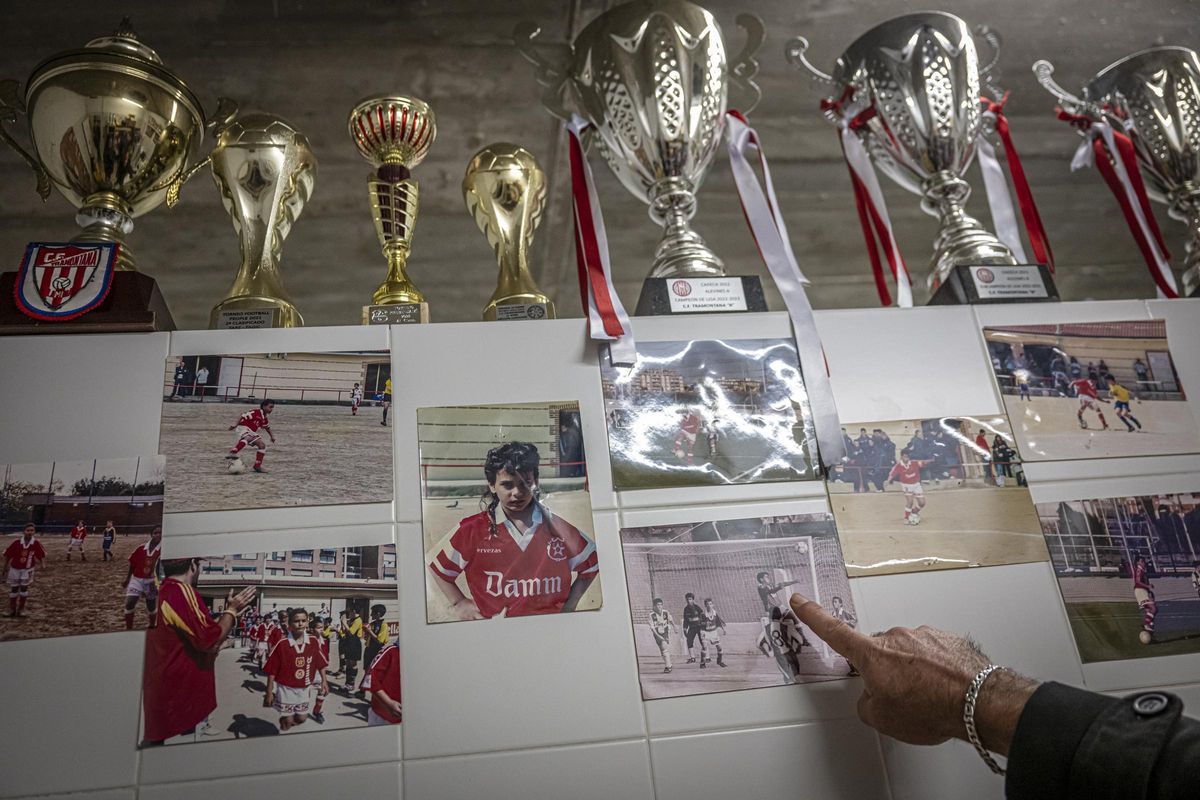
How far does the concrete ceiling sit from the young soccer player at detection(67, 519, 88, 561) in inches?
43.8

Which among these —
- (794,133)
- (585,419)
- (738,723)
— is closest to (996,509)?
(738,723)

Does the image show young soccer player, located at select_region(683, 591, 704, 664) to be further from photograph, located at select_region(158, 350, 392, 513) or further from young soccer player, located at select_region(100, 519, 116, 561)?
young soccer player, located at select_region(100, 519, 116, 561)

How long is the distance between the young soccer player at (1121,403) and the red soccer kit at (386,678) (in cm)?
104

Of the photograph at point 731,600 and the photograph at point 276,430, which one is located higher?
the photograph at point 276,430

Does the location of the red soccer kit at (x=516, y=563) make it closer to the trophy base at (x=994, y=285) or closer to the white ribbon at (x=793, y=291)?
the white ribbon at (x=793, y=291)

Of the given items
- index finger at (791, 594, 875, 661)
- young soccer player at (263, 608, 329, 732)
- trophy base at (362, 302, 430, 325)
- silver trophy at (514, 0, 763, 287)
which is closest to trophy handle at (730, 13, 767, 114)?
silver trophy at (514, 0, 763, 287)

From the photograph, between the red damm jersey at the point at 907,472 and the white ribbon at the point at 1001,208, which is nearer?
the red damm jersey at the point at 907,472

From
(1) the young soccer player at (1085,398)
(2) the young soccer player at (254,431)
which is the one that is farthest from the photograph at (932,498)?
(2) the young soccer player at (254,431)

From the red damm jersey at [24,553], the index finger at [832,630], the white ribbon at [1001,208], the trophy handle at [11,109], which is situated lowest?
the index finger at [832,630]

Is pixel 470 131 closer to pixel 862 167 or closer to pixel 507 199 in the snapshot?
pixel 507 199

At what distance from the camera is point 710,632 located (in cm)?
101

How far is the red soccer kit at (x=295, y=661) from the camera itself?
3.08 feet

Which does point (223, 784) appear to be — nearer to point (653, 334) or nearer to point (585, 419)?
point (585, 419)

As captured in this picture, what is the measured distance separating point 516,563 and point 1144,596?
82 centimetres
